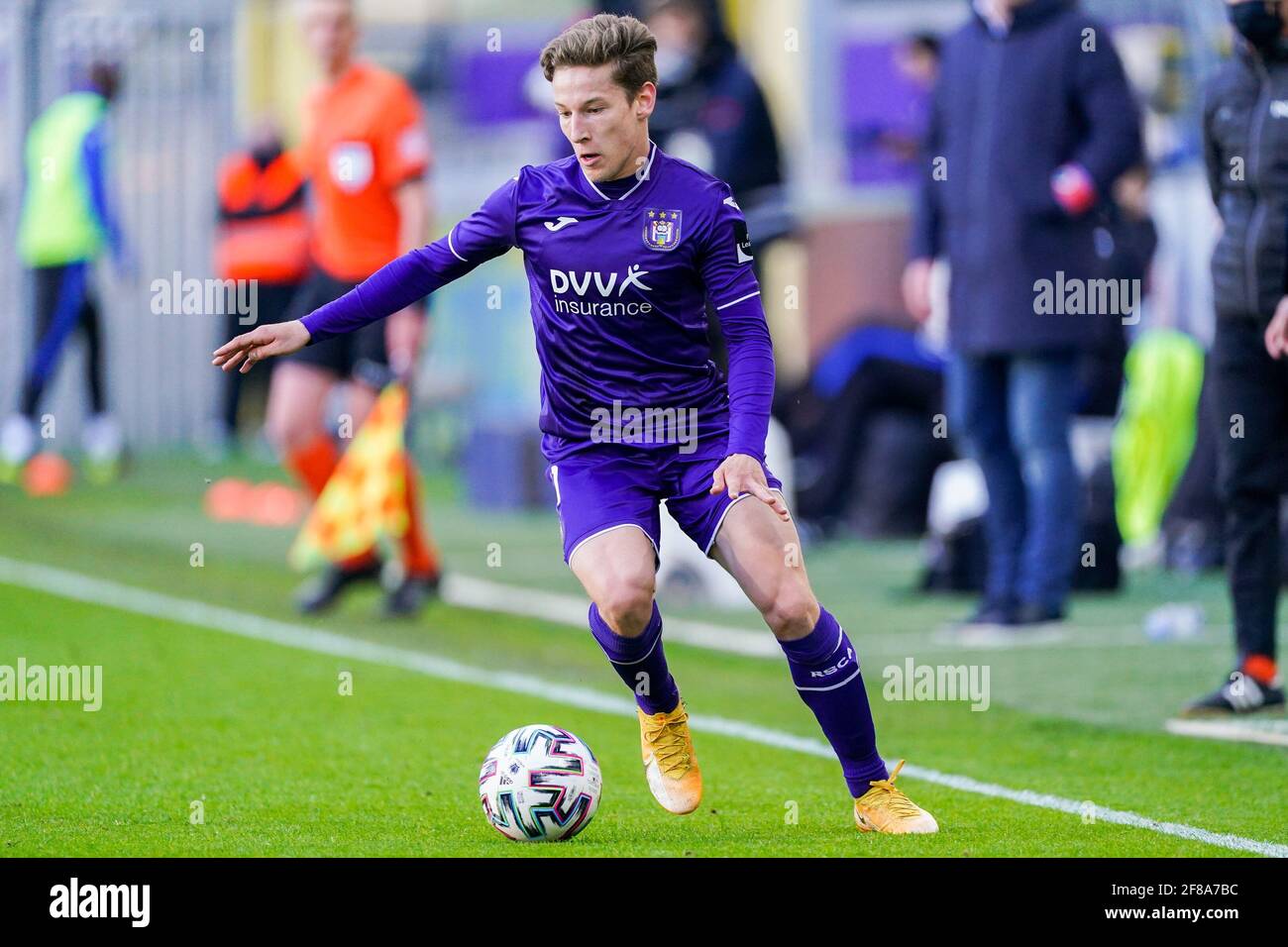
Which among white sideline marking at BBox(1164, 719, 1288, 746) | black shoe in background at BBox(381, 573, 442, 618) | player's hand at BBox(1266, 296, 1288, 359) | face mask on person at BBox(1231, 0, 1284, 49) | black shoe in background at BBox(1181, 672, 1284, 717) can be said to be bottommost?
white sideline marking at BBox(1164, 719, 1288, 746)

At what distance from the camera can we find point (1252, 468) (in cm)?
732

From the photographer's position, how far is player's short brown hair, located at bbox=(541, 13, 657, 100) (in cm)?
541

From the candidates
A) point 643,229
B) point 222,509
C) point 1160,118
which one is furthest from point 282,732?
point 1160,118

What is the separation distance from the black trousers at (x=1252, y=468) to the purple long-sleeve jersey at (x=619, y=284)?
232 cm

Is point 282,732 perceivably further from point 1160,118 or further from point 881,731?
point 1160,118

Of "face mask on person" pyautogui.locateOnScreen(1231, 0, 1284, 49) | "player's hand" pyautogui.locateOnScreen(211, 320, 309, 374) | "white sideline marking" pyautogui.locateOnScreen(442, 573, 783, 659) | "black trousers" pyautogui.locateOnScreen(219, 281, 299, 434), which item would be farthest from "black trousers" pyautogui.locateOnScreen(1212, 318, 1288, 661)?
"black trousers" pyautogui.locateOnScreen(219, 281, 299, 434)

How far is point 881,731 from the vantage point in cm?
725

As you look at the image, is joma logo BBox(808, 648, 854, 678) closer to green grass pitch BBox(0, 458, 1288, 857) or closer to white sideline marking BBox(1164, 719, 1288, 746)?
green grass pitch BBox(0, 458, 1288, 857)

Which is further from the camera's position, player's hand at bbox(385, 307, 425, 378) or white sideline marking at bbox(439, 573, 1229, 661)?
player's hand at bbox(385, 307, 425, 378)

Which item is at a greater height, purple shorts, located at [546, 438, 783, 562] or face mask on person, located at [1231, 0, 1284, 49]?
face mask on person, located at [1231, 0, 1284, 49]

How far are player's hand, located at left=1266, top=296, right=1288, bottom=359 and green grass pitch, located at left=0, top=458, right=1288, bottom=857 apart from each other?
4.17 ft

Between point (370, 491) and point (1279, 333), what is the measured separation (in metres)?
4.63

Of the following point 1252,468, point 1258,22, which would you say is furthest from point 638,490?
point 1258,22

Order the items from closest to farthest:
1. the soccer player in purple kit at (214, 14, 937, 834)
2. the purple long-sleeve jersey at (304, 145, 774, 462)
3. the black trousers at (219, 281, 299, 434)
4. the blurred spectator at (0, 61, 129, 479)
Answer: the soccer player in purple kit at (214, 14, 937, 834) < the purple long-sleeve jersey at (304, 145, 774, 462) < the blurred spectator at (0, 61, 129, 479) < the black trousers at (219, 281, 299, 434)
